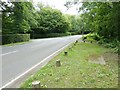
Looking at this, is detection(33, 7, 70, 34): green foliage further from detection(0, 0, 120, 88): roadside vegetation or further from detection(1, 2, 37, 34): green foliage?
detection(1, 2, 37, 34): green foliage

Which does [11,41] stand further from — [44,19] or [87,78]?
[44,19]

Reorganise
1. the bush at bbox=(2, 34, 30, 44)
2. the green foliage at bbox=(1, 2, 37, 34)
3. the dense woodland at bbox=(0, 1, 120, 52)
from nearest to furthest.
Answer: the dense woodland at bbox=(0, 1, 120, 52) → the bush at bbox=(2, 34, 30, 44) → the green foliage at bbox=(1, 2, 37, 34)

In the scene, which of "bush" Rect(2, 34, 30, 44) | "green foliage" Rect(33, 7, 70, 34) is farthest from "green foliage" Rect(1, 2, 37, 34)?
"green foliage" Rect(33, 7, 70, 34)

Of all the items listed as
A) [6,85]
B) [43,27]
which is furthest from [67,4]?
[43,27]

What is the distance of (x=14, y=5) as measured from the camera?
1321 inches

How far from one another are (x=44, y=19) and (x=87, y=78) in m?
62.7

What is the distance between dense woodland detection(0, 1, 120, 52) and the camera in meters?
21.6

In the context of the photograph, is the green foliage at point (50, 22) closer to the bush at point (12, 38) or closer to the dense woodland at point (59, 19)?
the dense woodland at point (59, 19)

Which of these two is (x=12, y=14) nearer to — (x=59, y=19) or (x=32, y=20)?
(x=32, y=20)

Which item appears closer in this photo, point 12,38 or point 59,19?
point 12,38

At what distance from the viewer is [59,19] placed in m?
76.6

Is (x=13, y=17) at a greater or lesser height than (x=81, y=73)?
greater

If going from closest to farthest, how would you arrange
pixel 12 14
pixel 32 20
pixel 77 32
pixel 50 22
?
pixel 12 14 < pixel 32 20 < pixel 50 22 < pixel 77 32

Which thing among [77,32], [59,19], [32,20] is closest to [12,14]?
[32,20]
